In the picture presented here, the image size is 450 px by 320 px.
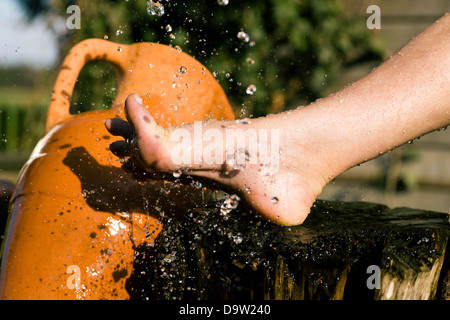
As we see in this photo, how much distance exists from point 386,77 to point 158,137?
Result: 0.57 meters

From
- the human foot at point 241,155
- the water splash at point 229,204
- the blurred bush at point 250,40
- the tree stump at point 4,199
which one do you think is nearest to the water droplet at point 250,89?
the human foot at point 241,155

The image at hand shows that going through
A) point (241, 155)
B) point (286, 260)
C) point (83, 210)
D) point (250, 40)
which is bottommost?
point (286, 260)

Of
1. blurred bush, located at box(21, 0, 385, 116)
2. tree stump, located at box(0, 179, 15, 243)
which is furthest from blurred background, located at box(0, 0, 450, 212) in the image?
tree stump, located at box(0, 179, 15, 243)

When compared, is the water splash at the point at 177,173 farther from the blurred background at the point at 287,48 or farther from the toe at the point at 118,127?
the blurred background at the point at 287,48

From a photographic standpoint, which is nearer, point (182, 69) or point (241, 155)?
point (241, 155)

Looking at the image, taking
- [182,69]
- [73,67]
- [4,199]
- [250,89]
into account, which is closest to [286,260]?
[250,89]

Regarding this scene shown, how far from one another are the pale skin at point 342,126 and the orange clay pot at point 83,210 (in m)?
0.10

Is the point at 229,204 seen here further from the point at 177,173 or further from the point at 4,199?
the point at 4,199

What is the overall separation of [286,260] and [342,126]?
35 centimetres

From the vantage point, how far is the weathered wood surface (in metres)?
1.05

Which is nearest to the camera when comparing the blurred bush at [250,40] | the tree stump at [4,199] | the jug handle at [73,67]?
the jug handle at [73,67]

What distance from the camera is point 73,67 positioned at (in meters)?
1.41

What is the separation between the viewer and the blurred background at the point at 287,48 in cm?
338

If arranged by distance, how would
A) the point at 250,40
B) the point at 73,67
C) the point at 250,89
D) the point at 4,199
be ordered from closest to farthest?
1. the point at 250,89
2. the point at 73,67
3. the point at 4,199
4. the point at 250,40
